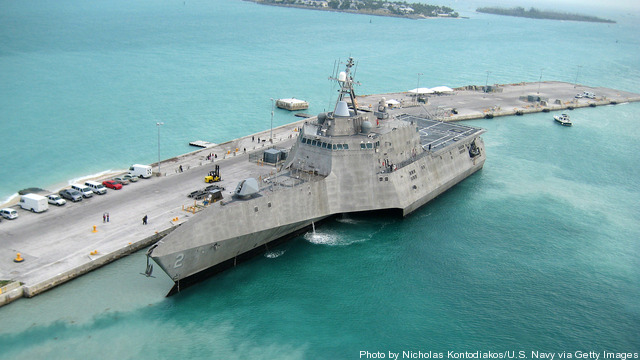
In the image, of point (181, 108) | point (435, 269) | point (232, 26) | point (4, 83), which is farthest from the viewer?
point (232, 26)

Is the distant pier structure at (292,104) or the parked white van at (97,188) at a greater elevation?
the distant pier structure at (292,104)

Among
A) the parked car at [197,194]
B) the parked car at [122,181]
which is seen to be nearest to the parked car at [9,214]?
the parked car at [122,181]

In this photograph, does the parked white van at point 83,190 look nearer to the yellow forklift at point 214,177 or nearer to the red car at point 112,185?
the red car at point 112,185

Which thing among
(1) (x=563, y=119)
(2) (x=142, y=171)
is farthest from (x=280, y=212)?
(1) (x=563, y=119)

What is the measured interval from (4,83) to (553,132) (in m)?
89.7

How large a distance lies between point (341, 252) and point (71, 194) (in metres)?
23.2

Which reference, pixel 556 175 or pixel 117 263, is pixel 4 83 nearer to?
pixel 117 263

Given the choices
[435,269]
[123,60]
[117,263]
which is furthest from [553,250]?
[123,60]

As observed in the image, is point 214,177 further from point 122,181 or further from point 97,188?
point 97,188

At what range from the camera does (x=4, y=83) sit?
87.8 metres

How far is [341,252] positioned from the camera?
40719 mm

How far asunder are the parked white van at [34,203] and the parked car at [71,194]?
2156 millimetres

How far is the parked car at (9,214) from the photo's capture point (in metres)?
40.2

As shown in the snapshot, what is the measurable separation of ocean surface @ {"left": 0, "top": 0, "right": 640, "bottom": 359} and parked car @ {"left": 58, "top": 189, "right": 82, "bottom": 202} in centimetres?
561
